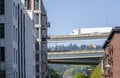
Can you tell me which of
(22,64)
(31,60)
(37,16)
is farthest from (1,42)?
(37,16)

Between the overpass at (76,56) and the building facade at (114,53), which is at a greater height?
the building facade at (114,53)

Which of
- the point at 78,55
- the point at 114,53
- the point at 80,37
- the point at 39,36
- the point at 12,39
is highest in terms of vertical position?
the point at 12,39

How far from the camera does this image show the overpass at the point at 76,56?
153 m

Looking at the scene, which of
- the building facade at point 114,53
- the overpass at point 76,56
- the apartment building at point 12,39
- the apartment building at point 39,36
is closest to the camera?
the apartment building at point 12,39

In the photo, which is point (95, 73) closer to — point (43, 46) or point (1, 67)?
point (43, 46)

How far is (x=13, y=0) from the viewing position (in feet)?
281

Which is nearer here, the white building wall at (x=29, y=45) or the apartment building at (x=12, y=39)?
the apartment building at (x=12, y=39)

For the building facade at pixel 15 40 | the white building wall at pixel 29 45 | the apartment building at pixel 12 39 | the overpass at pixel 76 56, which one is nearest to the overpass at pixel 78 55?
the overpass at pixel 76 56

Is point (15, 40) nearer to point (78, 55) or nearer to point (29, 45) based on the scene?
point (29, 45)

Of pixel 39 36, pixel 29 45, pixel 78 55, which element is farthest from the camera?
pixel 78 55

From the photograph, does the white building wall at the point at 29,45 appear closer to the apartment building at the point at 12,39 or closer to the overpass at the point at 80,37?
the apartment building at the point at 12,39

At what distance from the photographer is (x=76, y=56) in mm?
154000

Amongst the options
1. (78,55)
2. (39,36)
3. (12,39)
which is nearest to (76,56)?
(78,55)

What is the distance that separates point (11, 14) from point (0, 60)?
17.5 feet
